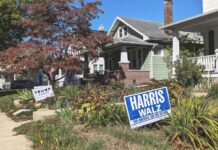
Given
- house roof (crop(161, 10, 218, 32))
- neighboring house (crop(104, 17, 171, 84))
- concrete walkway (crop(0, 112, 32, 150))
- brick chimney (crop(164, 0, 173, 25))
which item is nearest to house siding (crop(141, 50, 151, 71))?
neighboring house (crop(104, 17, 171, 84))

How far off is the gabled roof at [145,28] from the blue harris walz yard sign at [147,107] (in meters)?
19.2

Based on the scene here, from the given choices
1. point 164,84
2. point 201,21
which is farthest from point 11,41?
point 164,84

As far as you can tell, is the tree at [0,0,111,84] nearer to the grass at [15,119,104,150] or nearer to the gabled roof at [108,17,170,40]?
the gabled roof at [108,17,170,40]

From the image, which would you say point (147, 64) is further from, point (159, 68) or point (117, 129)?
point (117, 129)

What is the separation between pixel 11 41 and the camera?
27906 millimetres

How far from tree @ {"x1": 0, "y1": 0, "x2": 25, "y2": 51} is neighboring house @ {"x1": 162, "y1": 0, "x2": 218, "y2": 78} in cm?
1121

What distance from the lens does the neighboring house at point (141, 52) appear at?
25.3m

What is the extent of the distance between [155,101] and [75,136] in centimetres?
186

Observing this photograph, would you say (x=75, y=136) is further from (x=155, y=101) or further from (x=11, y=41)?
(x=11, y=41)

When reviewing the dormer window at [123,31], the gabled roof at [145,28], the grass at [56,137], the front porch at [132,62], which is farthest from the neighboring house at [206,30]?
the grass at [56,137]

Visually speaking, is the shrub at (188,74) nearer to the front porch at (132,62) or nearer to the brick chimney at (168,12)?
the front porch at (132,62)

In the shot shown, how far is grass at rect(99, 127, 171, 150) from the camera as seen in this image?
643 cm

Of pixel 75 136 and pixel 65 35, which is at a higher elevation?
pixel 65 35

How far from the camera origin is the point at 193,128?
6.67 metres
